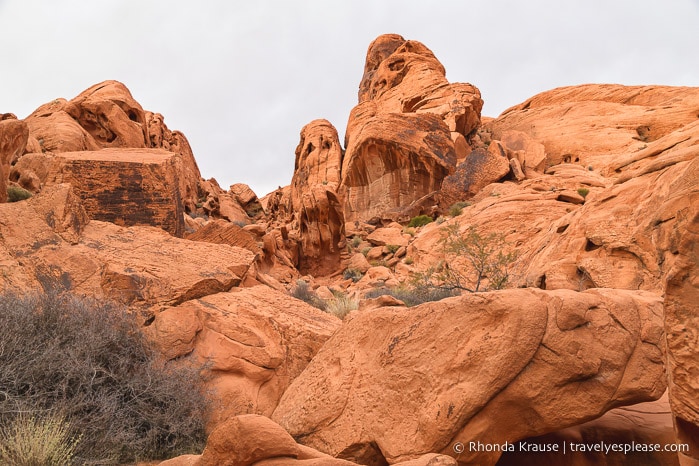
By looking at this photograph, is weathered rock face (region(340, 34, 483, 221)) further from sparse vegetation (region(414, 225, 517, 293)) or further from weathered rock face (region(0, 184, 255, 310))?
weathered rock face (region(0, 184, 255, 310))

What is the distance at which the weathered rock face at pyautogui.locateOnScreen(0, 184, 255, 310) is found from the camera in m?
6.03

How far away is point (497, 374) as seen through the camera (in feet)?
12.1

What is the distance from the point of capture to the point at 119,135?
81.6 feet

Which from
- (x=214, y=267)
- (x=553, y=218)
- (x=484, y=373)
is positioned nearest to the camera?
(x=484, y=373)

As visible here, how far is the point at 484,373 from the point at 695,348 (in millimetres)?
1643

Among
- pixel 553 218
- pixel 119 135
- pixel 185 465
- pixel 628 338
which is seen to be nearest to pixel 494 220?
pixel 553 218

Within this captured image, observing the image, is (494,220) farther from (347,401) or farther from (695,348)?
(695,348)

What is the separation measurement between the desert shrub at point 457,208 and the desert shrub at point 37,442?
20.1 metres

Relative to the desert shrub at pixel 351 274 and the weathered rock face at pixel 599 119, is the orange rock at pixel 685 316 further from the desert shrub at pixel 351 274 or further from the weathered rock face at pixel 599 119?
the weathered rock face at pixel 599 119

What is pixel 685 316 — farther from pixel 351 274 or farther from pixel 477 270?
pixel 351 274

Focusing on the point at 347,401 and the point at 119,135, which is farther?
the point at 119,135

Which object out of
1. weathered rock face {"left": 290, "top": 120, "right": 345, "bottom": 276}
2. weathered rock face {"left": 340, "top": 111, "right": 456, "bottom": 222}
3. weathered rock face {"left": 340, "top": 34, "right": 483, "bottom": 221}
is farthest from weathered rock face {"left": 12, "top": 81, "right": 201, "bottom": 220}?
weathered rock face {"left": 340, "top": 111, "right": 456, "bottom": 222}

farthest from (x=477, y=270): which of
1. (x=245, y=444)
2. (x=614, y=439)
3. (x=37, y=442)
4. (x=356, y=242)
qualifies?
(x=356, y=242)

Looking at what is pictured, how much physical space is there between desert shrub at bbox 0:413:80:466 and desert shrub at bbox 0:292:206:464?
0.04 metres
